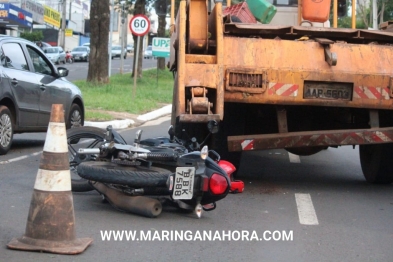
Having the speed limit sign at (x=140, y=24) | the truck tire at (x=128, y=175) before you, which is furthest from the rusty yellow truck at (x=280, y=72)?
the speed limit sign at (x=140, y=24)

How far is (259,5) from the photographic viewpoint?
10180mm

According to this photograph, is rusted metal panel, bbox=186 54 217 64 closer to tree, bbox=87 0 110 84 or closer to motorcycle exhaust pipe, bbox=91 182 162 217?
motorcycle exhaust pipe, bbox=91 182 162 217

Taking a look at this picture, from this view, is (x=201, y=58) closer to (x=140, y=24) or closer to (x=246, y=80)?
(x=246, y=80)

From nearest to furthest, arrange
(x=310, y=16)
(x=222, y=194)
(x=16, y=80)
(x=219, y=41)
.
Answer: (x=222, y=194) < (x=219, y=41) < (x=310, y=16) < (x=16, y=80)

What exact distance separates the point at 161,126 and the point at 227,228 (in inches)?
417

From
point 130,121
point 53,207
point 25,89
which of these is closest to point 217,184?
point 53,207

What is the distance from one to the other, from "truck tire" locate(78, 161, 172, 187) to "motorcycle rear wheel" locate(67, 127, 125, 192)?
Result: 0.77 m

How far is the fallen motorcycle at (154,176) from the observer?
644 centimetres

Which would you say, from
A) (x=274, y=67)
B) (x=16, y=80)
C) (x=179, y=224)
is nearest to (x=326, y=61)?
(x=274, y=67)

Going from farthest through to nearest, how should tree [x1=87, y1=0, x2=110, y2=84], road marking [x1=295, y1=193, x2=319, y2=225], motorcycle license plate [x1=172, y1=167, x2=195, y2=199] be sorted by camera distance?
1. tree [x1=87, y1=0, x2=110, y2=84]
2. road marking [x1=295, y1=193, x2=319, y2=225]
3. motorcycle license plate [x1=172, y1=167, x2=195, y2=199]

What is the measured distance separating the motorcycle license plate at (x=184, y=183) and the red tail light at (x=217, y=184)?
169mm

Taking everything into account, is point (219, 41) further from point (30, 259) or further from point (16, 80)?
point (16, 80)

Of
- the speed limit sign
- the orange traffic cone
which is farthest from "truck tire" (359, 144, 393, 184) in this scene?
the speed limit sign

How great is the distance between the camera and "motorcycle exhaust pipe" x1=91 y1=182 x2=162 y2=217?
263 inches
